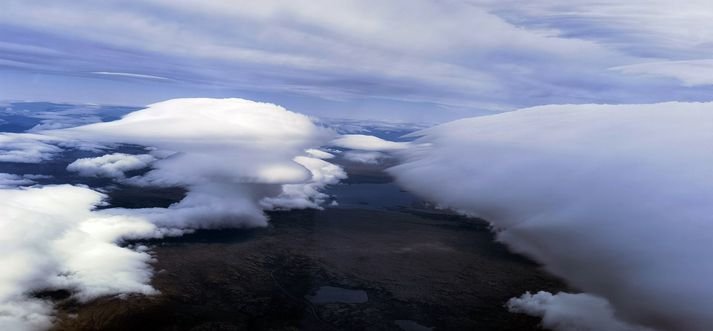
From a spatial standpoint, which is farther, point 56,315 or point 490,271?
point 490,271

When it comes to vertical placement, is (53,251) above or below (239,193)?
below

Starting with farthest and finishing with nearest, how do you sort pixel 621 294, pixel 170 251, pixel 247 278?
1. pixel 170 251
2. pixel 247 278
3. pixel 621 294

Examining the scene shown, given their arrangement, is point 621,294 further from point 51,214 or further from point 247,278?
point 51,214

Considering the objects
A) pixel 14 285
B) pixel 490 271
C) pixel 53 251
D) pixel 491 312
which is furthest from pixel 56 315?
pixel 490 271

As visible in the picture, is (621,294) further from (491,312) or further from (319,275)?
(319,275)

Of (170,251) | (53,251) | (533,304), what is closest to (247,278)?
(170,251)

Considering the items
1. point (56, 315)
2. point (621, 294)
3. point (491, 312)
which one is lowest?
point (56, 315)

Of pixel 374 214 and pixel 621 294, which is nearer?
pixel 621 294

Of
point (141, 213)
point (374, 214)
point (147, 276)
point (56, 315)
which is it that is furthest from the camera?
point (374, 214)

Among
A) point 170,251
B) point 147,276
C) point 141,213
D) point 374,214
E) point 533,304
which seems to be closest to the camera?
point 533,304
